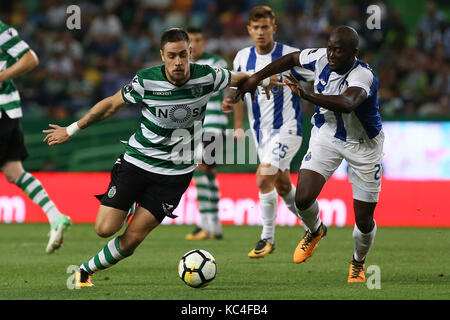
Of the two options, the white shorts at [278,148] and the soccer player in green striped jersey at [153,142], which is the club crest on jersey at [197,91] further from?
the white shorts at [278,148]

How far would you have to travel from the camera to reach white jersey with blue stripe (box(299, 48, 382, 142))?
6.87 meters

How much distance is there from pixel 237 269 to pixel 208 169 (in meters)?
3.42

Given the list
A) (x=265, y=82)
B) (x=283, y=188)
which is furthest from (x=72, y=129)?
(x=283, y=188)

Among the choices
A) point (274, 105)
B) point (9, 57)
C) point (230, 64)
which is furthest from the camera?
point (230, 64)

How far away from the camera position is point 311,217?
7520 millimetres

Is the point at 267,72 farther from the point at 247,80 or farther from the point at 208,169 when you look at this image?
the point at 208,169

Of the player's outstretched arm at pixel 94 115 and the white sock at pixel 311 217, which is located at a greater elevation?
the player's outstretched arm at pixel 94 115

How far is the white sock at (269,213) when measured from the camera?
29.7 feet

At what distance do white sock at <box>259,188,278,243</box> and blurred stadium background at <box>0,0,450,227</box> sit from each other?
397 cm

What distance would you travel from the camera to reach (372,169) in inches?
280

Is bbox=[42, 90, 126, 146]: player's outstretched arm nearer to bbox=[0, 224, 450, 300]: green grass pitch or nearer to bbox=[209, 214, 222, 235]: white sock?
bbox=[0, 224, 450, 300]: green grass pitch

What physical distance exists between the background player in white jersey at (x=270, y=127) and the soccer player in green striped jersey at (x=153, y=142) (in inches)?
93.7

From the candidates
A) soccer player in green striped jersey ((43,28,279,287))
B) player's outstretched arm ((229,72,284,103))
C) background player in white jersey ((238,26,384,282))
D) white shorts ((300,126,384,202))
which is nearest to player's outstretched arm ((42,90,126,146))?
soccer player in green striped jersey ((43,28,279,287))

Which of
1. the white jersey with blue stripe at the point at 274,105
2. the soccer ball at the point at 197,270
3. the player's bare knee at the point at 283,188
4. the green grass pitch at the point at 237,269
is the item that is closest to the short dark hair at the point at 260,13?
the white jersey with blue stripe at the point at 274,105
